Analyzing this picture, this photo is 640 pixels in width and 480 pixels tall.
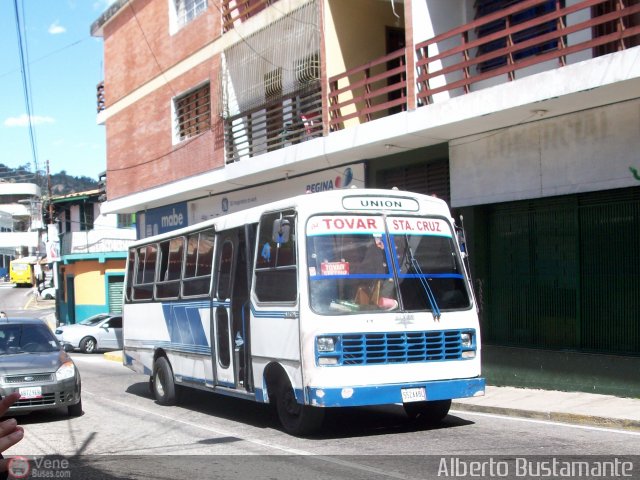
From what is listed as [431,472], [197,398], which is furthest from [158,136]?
[431,472]

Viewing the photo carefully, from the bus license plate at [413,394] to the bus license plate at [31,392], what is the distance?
538 centimetres

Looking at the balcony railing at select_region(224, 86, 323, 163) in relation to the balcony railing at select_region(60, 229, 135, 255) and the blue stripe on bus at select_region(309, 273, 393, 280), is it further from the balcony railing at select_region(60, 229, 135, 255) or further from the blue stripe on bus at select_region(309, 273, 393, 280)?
the balcony railing at select_region(60, 229, 135, 255)

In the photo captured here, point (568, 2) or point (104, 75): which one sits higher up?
point (104, 75)

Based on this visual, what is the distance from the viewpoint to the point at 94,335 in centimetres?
2836

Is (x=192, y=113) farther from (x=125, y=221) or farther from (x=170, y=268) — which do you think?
(x=125, y=221)

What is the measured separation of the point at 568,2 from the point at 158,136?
15581 millimetres

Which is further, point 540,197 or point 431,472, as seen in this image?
point 540,197

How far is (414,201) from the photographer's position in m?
9.77

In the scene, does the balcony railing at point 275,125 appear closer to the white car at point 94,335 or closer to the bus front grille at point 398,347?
the bus front grille at point 398,347

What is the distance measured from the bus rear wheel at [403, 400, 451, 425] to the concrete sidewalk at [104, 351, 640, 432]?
60.3 inches

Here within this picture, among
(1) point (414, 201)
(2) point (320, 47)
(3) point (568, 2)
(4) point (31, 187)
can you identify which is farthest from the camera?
(4) point (31, 187)

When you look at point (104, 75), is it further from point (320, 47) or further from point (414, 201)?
point (414, 201)

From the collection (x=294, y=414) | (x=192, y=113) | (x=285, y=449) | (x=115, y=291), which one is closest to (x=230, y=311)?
(x=294, y=414)

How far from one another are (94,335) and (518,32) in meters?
20.0
